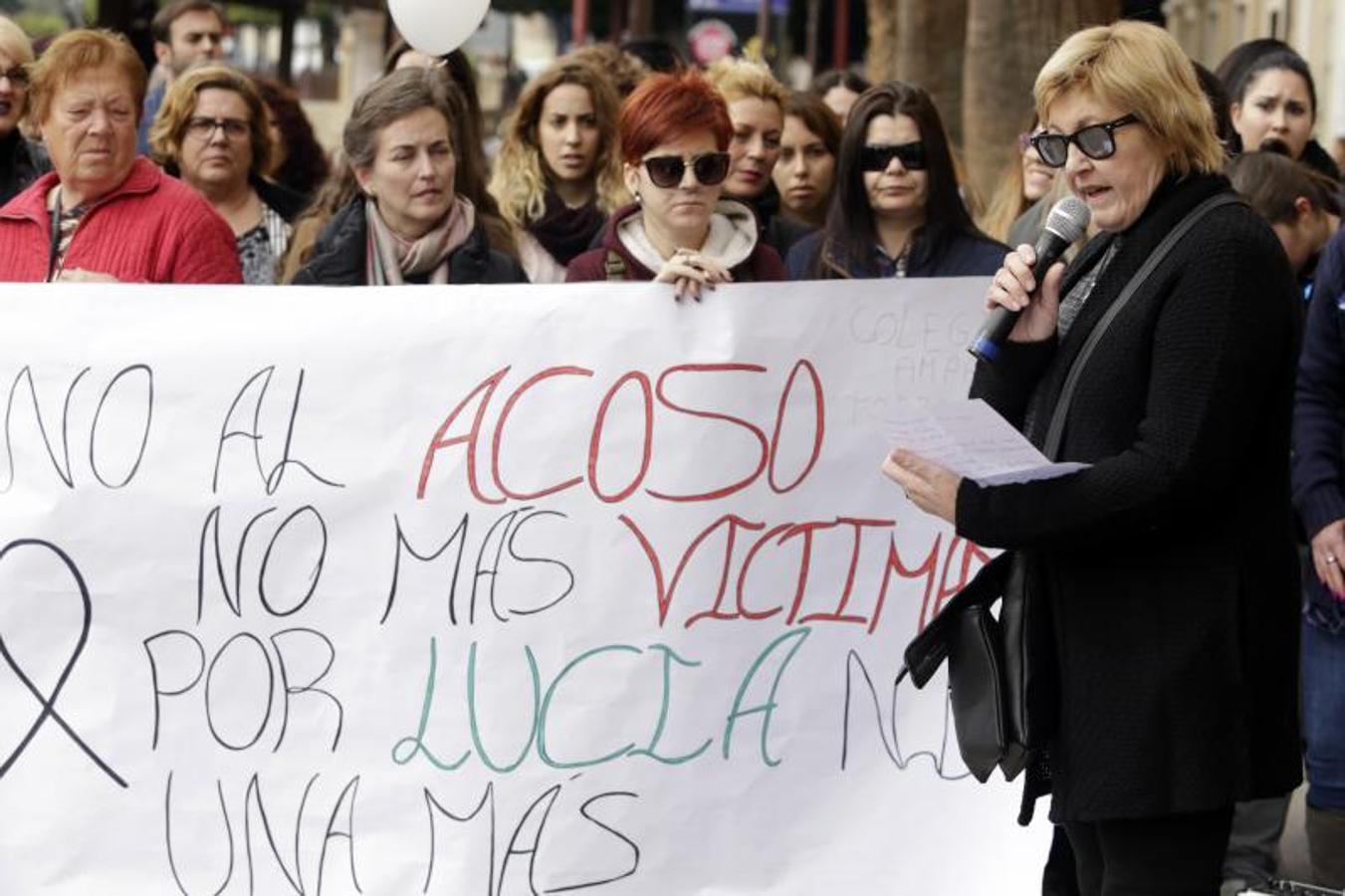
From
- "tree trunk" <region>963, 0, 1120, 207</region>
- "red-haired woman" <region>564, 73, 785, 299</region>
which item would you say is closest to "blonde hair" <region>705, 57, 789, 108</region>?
"red-haired woman" <region>564, 73, 785, 299</region>

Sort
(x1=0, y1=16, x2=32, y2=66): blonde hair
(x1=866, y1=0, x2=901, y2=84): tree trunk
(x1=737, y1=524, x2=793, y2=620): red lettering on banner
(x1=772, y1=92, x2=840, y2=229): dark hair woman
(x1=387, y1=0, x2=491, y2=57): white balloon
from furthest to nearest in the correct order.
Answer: (x1=866, y1=0, x2=901, y2=84): tree trunk < (x1=772, y1=92, x2=840, y2=229): dark hair woman < (x1=0, y1=16, x2=32, y2=66): blonde hair < (x1=387, y1=0, x2=491, y2=57): white balloon < (x1=737, y1=524, x2=793, y2=620): red lettering on banner

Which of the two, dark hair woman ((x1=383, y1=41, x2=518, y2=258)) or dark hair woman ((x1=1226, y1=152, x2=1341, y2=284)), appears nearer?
dark hair woman ((x1=1226, y1=152, x2=1341, y2=284))

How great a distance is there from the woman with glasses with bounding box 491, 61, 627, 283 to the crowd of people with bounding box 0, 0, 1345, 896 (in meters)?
0.01

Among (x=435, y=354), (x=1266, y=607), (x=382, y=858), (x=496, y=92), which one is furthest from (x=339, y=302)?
(x=496, y=92)

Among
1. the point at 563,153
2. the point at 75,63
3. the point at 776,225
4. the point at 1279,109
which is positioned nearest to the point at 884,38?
the point at 1279,109

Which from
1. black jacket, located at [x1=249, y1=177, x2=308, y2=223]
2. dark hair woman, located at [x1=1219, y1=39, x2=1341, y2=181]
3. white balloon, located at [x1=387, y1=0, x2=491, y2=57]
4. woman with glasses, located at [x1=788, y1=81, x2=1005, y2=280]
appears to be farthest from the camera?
dark hair woman, located at [x1=1219, y1=39, x2=1341, y2=181]

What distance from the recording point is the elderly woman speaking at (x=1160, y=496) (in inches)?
139

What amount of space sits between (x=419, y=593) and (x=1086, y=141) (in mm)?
1674

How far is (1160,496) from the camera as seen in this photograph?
3510 mm

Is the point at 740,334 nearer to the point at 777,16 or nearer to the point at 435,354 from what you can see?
the point at 435,354

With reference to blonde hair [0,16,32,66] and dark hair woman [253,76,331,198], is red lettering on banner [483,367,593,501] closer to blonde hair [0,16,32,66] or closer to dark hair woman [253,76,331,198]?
blonde hair [0,16,32,66]

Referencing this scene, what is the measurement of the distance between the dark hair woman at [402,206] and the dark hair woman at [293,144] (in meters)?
2.19

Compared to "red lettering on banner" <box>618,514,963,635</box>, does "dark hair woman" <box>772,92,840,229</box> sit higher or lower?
higher

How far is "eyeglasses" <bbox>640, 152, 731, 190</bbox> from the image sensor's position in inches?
200
